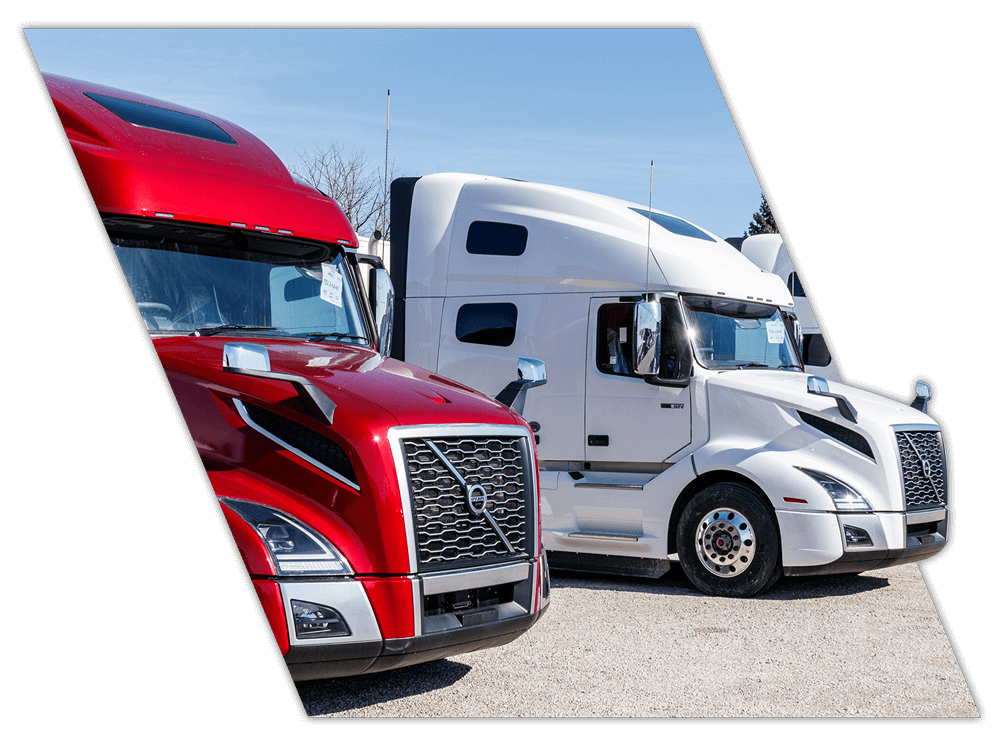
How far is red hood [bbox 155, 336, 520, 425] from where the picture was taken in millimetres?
4566

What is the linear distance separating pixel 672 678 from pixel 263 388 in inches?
119

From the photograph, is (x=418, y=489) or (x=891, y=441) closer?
(x=418, y=489)

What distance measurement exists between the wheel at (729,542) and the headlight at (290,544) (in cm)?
477

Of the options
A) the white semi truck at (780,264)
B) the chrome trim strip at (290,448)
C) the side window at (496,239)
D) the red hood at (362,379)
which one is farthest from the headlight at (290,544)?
the white semi truck at (780,264)

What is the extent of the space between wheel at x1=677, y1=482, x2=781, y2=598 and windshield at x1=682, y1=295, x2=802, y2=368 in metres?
1.29

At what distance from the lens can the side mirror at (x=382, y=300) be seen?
643cm

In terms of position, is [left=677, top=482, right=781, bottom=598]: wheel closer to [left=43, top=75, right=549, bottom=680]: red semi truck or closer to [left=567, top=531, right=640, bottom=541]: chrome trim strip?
[left=567, top=531, right=640, bottom=541]: chrome trim strip

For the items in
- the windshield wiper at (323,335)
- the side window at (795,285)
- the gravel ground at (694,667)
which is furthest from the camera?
the side window at (795,285)

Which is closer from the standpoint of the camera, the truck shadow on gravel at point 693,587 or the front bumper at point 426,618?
the front bumper at point 426,618

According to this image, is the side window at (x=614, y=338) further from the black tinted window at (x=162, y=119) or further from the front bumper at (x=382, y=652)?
the front bumper at (x=382, y=652)

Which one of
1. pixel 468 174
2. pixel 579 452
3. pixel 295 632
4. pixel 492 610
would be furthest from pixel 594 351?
pixel 295 632

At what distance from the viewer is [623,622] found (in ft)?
23.5

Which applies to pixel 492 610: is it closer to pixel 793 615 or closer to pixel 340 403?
pixel 340 403

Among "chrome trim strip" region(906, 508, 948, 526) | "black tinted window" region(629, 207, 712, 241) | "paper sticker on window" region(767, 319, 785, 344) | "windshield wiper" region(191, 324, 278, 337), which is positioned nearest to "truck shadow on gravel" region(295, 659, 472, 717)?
"windshield wiper" region(191, 324, 278, 337)
